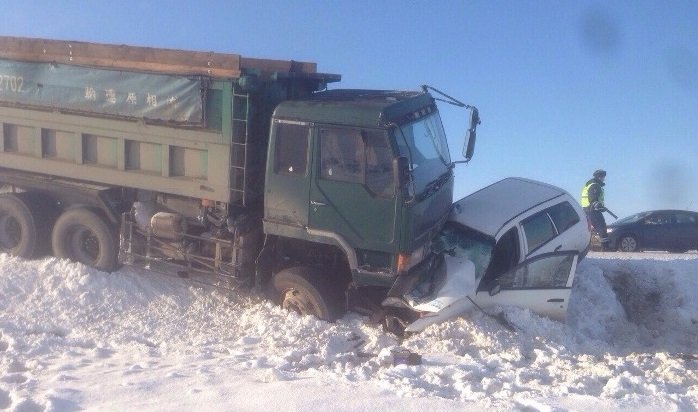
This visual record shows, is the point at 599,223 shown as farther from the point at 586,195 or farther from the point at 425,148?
the point at 425,148

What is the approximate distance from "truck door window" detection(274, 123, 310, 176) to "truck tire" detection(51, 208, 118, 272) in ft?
9.03

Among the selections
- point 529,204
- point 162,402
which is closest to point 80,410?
point 162,402

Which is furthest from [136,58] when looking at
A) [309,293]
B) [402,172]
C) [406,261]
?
[406,261]

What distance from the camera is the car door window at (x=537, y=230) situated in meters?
8.65

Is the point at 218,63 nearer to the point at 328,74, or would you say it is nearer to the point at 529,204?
the point at 328,74

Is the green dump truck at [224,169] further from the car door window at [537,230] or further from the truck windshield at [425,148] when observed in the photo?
the car door window at [537,230]

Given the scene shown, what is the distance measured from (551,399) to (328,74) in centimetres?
520

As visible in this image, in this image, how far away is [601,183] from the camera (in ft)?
47.3

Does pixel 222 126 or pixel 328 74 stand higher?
pixel 328 74

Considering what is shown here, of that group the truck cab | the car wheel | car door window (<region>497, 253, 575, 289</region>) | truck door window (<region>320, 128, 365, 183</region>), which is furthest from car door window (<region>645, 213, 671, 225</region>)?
truck door window (<region>320, 128, 365, 183</region>)

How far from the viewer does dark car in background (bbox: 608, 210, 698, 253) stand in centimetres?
1566

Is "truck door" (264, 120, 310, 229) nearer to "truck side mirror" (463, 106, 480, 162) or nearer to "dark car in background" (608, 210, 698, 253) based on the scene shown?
"truck side mirror" (463, 106, 480, 162)

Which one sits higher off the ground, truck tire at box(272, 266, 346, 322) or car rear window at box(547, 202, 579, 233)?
car rear window at box(547, 202, 579, 233)

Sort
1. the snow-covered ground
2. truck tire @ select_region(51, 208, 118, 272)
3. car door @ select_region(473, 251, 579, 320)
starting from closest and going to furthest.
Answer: the snow-covered ground
car door @ select_region(473, 251, 579, 320)
truck tire @ select_region(51, 208, 118, 272)
